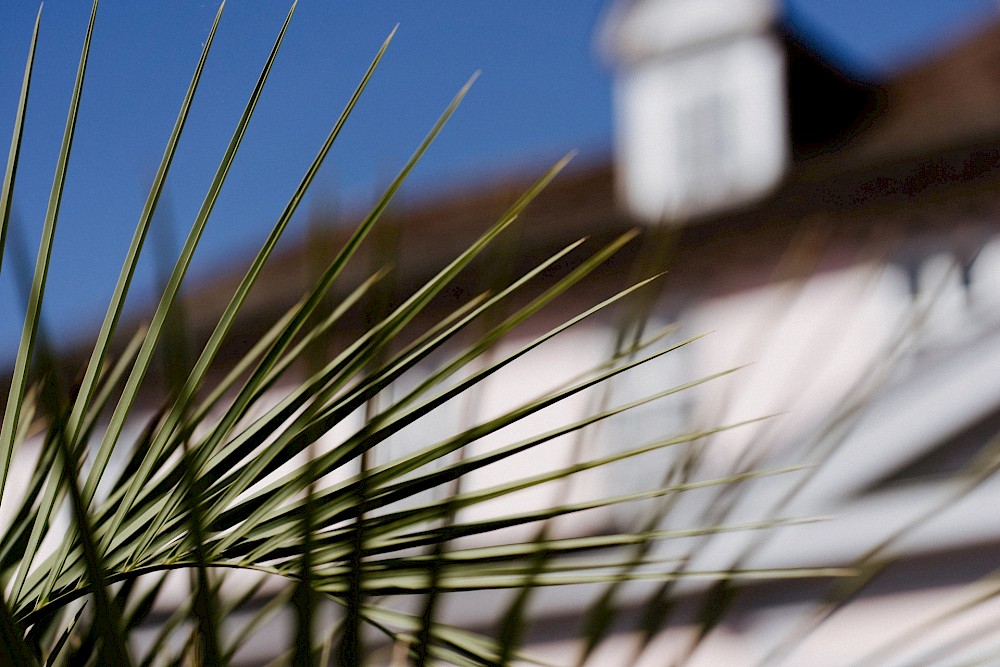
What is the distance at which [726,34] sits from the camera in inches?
334

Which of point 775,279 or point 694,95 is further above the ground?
point 694,95

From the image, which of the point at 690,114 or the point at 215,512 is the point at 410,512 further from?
the point at 690,114

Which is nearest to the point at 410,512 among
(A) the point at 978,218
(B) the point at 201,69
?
(B) the point at 201,69

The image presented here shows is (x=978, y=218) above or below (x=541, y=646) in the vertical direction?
above

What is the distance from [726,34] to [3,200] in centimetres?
828

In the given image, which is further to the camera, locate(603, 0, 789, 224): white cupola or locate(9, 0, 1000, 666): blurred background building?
locate(603, 0, 789, 224): white cupola

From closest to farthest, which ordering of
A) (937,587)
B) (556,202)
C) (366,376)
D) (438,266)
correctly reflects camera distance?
(366,376) < (937,587) < (438,266) < (556,202)

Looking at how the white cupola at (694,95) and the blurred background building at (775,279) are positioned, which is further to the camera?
the white cupola at (694,95)

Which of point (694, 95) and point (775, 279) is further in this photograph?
point (694, 95)

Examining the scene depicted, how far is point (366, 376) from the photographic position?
0.65 m

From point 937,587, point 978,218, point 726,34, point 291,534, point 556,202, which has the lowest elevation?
point 291,534

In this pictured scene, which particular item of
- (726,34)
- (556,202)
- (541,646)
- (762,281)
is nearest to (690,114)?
(726,34)

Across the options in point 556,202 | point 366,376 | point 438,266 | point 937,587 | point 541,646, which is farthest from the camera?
point 556,202

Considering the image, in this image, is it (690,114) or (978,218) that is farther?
(690,114)
